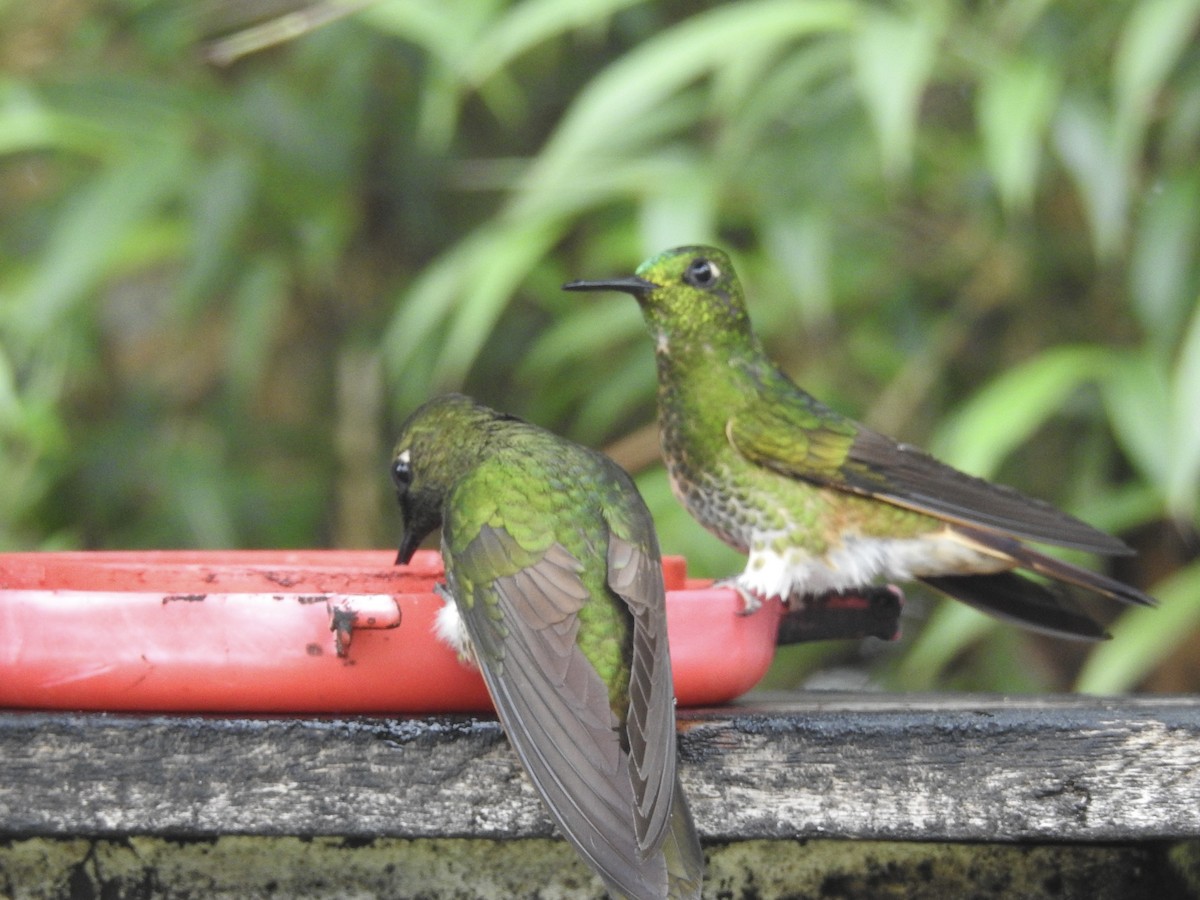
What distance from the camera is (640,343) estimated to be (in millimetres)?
3543

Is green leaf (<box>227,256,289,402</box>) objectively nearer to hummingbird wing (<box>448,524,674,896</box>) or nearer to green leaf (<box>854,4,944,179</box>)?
green leaf (<box>854,4,944,179</box>)

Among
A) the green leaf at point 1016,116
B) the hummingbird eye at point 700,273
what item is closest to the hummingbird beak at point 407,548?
the hummingbird eye at point 700,273

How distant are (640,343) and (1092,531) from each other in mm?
1779

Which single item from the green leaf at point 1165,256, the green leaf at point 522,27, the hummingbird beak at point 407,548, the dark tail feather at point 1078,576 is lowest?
the dark tail feather at point 1078,576

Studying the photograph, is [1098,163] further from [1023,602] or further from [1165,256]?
[1023,602]

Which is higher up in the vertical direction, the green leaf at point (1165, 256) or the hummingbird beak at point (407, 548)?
the green leaf at point (1165, 256)

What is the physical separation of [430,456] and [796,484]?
23.7 inches

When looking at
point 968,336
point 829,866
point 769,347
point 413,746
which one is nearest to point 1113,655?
point 968,336

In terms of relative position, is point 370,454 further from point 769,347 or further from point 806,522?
point 806,522

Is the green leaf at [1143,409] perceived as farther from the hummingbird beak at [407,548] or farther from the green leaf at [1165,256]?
the hummingbird beak at [407,548]

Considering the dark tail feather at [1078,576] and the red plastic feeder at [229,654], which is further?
the dark tail feather at [1078,576]

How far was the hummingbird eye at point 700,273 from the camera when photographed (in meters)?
2.09

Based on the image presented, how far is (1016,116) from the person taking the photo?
2.77m

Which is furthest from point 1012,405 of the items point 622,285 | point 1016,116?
point 622,285
